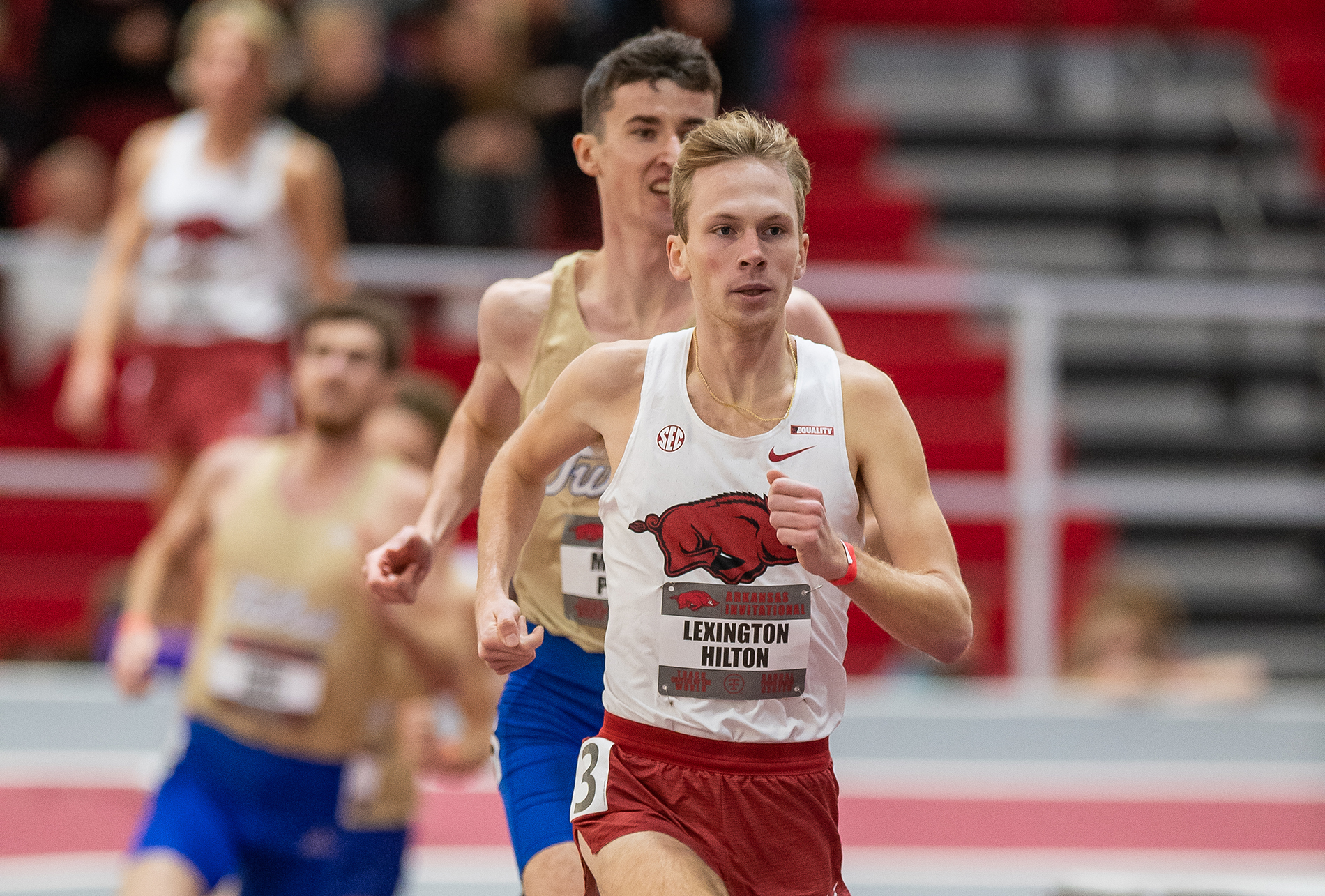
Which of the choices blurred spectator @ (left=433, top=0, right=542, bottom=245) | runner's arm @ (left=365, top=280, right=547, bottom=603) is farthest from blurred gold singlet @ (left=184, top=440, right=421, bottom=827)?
blurred spectator @ (left=433, top=0, right=542, bottom=245)

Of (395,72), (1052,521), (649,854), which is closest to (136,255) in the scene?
(395,72)

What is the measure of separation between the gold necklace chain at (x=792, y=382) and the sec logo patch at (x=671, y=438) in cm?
8

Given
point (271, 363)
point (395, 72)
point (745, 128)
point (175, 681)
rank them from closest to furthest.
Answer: point (745, 128) → point (271, 363) → point (175, 681) → point (395, 72)

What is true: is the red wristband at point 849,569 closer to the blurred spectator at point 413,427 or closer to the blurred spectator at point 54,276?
the blurred spectator at point 413,427

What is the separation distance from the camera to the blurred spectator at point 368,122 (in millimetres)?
9234

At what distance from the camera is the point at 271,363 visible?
276 inches

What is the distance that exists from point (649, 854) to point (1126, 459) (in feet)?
25.4

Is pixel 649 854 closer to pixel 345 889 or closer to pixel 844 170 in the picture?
pixel 345 889

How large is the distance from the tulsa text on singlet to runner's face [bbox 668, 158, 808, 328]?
0.69 m

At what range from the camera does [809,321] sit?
11.7ft

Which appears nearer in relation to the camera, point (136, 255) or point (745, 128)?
point (745, 128)

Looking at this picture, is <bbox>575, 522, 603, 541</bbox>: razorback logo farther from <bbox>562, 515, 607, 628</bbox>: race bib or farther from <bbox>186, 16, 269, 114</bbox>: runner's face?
<bbox>186, 16, 269, 114</bbox>: runner's face

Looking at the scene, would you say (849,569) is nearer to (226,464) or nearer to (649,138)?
(649,138)

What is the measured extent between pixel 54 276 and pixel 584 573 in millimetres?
6097
